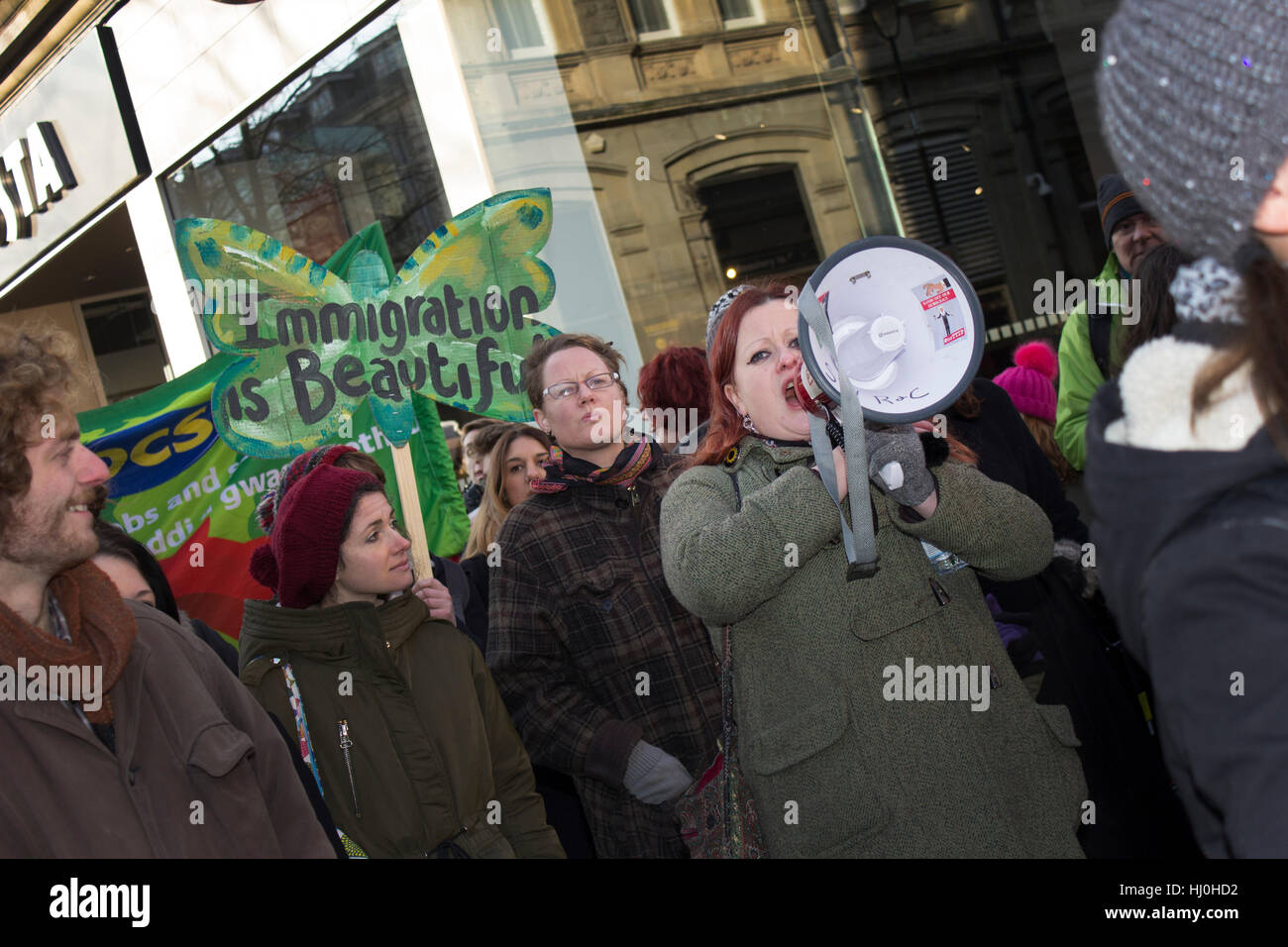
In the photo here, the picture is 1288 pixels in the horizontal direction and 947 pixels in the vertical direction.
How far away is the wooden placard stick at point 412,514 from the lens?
148 inches

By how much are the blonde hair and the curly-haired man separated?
2307 millimetres

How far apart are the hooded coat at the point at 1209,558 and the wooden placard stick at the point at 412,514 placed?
106 inches

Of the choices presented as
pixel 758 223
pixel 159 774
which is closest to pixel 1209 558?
pixel 159 774

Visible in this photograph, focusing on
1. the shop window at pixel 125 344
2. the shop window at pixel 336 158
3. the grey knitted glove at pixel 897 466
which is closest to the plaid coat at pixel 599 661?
the grey knitted glove at pixel 897 466

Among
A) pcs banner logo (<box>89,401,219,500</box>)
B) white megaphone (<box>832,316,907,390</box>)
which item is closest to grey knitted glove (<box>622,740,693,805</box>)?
white megaphone (<box>832,316,907,390</box>)

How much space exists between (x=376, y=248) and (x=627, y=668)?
2.60 meters

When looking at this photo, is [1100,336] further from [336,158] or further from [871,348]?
[336,158]

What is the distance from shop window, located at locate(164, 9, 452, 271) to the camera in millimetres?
7496

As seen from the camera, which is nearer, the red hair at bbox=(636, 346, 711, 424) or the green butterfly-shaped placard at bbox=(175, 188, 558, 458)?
the red hair at bbox=(636, 346, 711, 424)

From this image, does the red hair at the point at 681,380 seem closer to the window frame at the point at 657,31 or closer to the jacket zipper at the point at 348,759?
the jacket zipper at the point at 348,759

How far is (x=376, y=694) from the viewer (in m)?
2.92

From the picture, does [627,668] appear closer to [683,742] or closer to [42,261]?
[683,742]

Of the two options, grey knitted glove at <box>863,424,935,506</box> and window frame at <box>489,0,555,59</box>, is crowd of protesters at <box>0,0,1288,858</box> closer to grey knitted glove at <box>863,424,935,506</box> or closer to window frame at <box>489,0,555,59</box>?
grey knitted glove at <box>863,424,935,506</box>

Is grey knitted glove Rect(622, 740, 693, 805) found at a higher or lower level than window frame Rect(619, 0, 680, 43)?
lower
